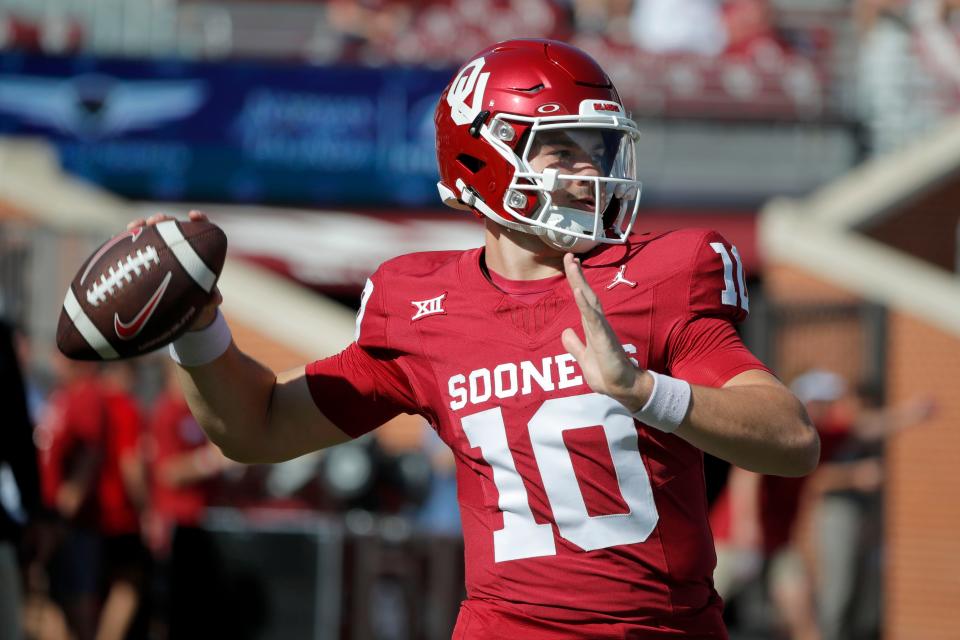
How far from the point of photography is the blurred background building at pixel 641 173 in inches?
393

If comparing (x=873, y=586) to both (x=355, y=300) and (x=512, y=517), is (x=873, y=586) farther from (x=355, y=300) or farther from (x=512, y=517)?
(x=512, y=517)

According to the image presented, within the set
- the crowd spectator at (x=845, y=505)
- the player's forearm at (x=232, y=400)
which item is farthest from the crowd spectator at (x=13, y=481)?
the crowd spectator at (x=845, y=505)

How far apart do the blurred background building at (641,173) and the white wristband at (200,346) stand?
17.2 feet

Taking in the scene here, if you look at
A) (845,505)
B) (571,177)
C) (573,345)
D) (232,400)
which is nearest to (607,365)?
(573,345)

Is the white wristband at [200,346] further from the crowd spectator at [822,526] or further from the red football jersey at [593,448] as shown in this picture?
the crowd spectator at [822,526]

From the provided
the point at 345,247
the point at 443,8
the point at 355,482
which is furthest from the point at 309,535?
the point at 443,8

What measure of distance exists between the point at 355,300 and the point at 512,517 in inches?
436

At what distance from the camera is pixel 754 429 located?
9.04ft

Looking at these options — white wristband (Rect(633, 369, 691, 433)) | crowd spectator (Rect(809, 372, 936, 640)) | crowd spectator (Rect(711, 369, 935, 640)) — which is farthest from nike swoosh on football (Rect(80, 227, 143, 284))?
crowd spectator (Rect(809, 372, 936, 640))

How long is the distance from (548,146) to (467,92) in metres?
0.24

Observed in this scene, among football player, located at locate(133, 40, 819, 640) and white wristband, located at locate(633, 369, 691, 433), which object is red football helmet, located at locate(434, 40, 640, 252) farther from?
white wristband, located at locate(633, 369, 691, 433)

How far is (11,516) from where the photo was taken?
5070 millimetres

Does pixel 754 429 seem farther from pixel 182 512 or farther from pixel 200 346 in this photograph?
pixel 182 512

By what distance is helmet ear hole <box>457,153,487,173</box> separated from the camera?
3.27 metres
